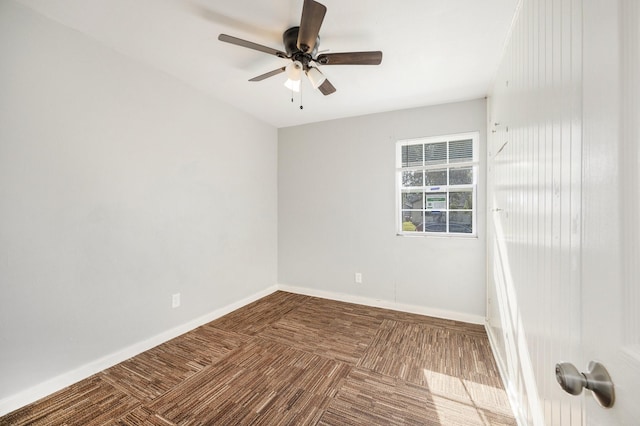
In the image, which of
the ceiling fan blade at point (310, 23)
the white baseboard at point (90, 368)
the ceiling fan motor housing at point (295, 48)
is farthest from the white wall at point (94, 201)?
the ceiling fan blade at point (310, 23)

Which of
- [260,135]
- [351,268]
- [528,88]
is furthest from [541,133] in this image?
[260,135]

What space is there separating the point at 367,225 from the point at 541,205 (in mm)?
2478

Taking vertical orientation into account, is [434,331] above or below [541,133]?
below

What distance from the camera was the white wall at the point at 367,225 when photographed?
10.2 ft

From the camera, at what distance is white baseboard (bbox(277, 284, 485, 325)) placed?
121 inches

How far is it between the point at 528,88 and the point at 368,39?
1164 mm

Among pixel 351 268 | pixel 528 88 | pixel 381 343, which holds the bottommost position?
pixel 381 343

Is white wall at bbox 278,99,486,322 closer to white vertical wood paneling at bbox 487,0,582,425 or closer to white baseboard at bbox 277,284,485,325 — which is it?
white baseboard at bbox 277,284,485,325

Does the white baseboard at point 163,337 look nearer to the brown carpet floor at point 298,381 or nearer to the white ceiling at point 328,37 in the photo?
the brown carpet floor at point 298,381

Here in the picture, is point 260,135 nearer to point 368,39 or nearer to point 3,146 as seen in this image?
point 368,39

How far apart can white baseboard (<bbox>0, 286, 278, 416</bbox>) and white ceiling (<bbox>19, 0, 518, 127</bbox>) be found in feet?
8.50

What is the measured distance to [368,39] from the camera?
2016 mm

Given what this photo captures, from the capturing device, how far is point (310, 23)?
1.54 m

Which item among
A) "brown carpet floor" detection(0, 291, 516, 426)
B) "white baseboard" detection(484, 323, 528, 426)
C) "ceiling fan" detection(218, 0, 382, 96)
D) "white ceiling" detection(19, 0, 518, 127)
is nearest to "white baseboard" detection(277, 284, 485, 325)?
"brown carpet floor" detection(0, 291, 516, 426)
